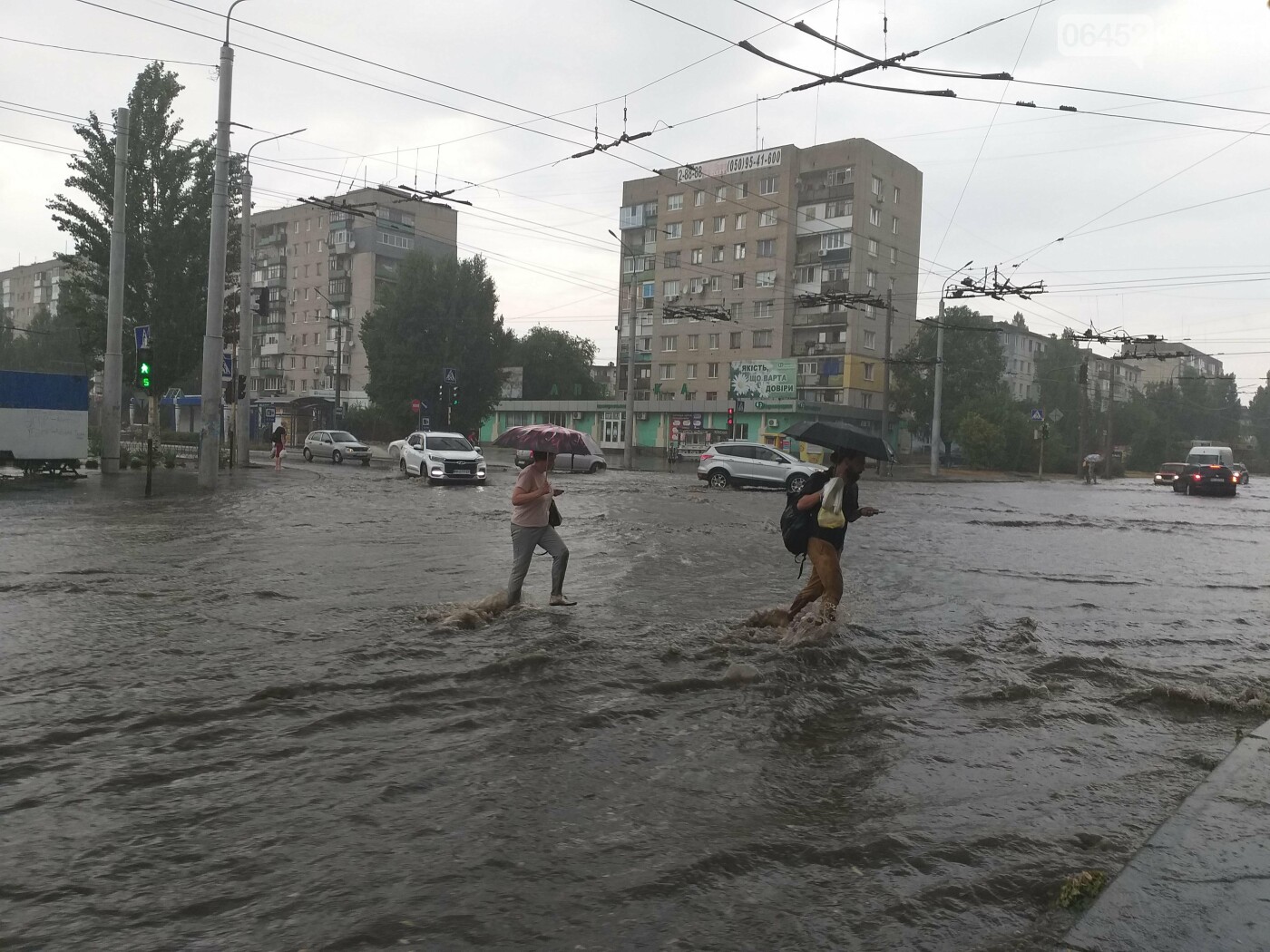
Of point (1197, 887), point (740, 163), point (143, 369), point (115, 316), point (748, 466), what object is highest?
point (740, 163)

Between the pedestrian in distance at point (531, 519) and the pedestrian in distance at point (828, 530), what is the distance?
2.26m

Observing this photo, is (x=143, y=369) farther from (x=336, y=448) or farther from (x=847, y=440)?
(x=336, y=448)

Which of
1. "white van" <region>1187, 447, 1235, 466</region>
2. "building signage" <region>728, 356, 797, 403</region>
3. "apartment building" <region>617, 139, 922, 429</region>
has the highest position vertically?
"apartment building" <region>617, 139, 922, 429</region>

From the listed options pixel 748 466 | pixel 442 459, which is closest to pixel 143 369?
pixel 442 459

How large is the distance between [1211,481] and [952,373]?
28730 millimetres

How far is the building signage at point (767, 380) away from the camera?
59.0 metres

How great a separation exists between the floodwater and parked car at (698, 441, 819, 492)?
19.1 metres

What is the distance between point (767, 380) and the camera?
59.7 meters

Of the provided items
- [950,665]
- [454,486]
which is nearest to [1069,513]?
[454,486]

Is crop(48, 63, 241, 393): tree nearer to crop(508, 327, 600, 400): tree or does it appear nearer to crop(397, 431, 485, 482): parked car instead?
crop(397, 431, 485, 482): parked car

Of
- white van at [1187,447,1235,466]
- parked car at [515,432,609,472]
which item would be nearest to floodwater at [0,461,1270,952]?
parked car at [515,432,609,472]

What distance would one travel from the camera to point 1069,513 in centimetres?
2534

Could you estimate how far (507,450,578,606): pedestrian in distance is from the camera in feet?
28.5

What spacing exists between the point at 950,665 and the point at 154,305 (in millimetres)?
36954
